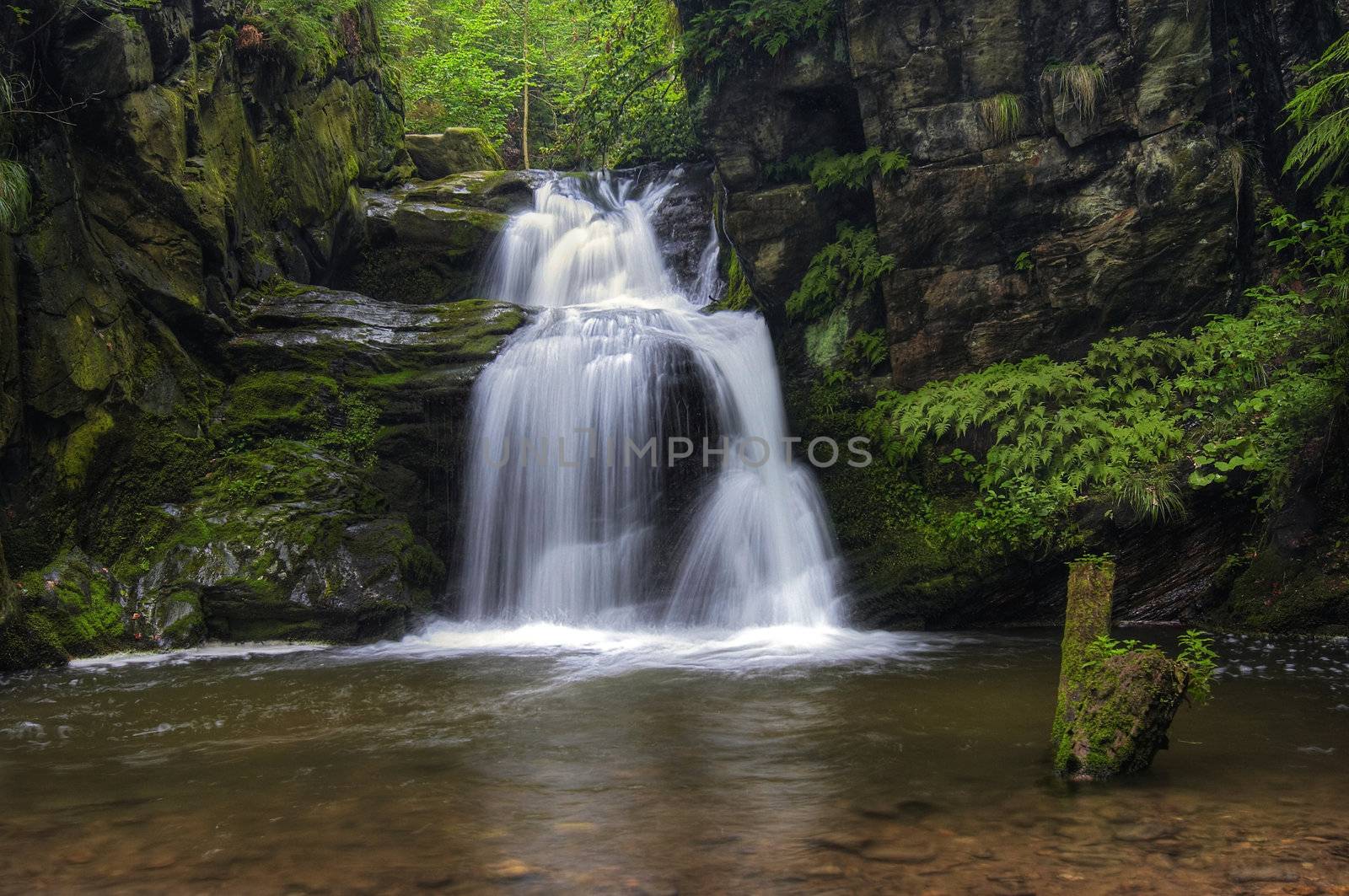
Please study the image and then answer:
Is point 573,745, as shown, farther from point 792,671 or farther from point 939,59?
point 939,59

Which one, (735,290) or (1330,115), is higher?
(1330,115)

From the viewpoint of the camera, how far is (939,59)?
11.0 m

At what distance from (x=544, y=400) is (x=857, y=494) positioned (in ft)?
13.2

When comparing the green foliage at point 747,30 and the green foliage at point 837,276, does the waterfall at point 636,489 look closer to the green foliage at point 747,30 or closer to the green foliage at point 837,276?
the green foliage at point 837,276

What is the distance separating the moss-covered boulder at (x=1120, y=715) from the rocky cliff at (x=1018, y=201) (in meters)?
5.22

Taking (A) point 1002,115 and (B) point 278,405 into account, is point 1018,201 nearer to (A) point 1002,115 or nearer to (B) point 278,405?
(A) point 1002,115

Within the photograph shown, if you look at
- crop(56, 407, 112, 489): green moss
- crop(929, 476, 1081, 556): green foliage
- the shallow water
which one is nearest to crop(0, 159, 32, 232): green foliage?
crop(56, 407, 112, 489): green moss

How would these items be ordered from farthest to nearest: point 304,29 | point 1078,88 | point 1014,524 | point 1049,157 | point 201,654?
1. point 304,29
2. point 1049,157
3. point 1078,88
4. point 1014,524
5. point 201,654

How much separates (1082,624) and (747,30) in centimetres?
982

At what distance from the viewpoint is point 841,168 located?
11.6 metres

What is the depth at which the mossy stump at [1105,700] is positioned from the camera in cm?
425

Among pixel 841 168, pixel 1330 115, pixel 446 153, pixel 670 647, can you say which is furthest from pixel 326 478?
pixel 1330 115

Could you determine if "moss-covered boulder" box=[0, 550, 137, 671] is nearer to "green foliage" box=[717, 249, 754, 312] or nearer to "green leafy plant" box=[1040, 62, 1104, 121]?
"green foliage" box=[717, 249, 754, 312]

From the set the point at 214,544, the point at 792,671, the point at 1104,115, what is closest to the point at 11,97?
the point at 214,544
